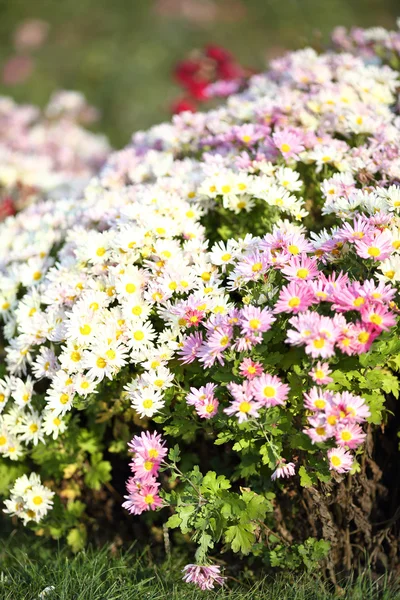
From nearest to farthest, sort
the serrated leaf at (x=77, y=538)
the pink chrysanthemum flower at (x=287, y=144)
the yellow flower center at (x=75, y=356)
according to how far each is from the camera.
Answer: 1. the yellow flower center at (x=75, y=356)
2. the serrated leaf at (x=77, y=538)
3. the pink chrysanthemum flower at (x=287, y=144)

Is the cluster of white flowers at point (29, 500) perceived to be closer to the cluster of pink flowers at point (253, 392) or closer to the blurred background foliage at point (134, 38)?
the cluster of pink flowers at point (253, 392)

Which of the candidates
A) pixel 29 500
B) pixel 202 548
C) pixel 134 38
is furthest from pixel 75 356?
pixel 134 38

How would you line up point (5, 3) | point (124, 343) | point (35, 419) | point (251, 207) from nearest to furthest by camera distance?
point (124, 343)
point (35, 419)
point (251, 207)
point (5, 3)

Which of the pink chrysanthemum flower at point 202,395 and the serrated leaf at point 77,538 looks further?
the serrated leaf at point 77,538

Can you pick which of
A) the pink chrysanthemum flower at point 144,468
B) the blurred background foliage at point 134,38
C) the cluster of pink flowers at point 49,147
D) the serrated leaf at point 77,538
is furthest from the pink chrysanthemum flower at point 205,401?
the blurred background foliage at point 134,38

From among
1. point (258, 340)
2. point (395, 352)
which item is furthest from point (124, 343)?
point (395, 352)

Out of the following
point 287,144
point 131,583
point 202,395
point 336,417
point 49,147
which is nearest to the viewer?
point 336,417

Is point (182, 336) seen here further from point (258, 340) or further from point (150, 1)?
point (150, 1)

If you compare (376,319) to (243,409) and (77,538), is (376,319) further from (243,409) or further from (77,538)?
(77,538)
